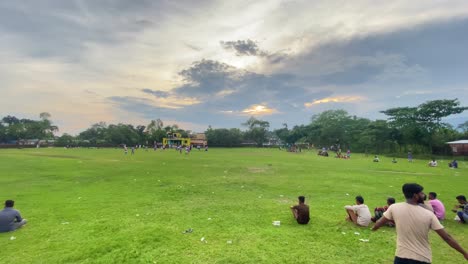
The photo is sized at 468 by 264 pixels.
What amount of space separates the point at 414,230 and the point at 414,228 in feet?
0.10

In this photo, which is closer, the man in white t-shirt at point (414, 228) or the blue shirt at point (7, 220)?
the man in white t-shirt at point (414, 228)

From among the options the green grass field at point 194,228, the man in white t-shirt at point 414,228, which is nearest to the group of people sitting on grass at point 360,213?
the green grass field at point 194,228

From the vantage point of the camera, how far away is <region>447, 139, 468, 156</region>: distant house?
165 feet

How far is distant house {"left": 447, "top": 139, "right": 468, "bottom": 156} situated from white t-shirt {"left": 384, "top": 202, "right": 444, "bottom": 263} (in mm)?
61835

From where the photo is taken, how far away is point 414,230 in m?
4.07

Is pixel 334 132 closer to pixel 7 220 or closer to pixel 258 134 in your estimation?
pixel 258 134

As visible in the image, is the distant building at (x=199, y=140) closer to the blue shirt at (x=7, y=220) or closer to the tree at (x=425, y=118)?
the tree at (x=425, y=118)

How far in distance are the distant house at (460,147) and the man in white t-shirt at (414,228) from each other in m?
61.8

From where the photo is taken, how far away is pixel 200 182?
60.0ft

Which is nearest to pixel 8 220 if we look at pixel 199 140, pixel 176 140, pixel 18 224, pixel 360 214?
pixel 18 224

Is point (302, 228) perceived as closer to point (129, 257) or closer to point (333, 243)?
point (333, 243)

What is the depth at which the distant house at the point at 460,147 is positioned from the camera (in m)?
50.3

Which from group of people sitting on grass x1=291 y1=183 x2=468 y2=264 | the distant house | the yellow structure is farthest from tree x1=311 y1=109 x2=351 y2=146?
group of people sitting on grass x1=291 y1=183 x2=468 y2=264

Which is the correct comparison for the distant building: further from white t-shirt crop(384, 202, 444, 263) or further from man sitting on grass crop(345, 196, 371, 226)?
white t-shirt crop(384, 202, 444, 263)
